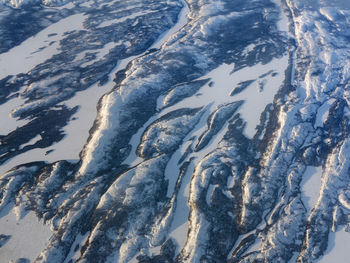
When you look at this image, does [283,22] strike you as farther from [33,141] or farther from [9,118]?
[9,118]

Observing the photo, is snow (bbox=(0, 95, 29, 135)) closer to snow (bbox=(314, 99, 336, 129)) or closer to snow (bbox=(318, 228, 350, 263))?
snow (bbox=(314, 99, 336, 129))

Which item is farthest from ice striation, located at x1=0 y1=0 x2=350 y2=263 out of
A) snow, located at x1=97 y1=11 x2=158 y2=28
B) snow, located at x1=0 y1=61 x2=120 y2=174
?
snow, located at x1=97 y1=11 x2=158 y2=28

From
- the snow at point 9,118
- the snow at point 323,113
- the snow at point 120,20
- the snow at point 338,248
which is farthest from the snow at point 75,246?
the snow at point 120,20

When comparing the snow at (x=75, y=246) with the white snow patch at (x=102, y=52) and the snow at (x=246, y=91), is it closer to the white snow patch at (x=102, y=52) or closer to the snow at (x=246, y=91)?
the snow at (x=246, y=91)

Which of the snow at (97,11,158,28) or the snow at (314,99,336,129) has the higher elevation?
the snow at (97,11,158,28)

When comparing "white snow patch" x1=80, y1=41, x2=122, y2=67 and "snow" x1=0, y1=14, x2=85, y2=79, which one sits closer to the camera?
"white snow patch" x1=80, y1=41, x2=122, y2=67

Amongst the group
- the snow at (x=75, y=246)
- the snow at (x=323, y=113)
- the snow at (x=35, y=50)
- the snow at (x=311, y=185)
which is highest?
the snow at (x=35, y=50)
